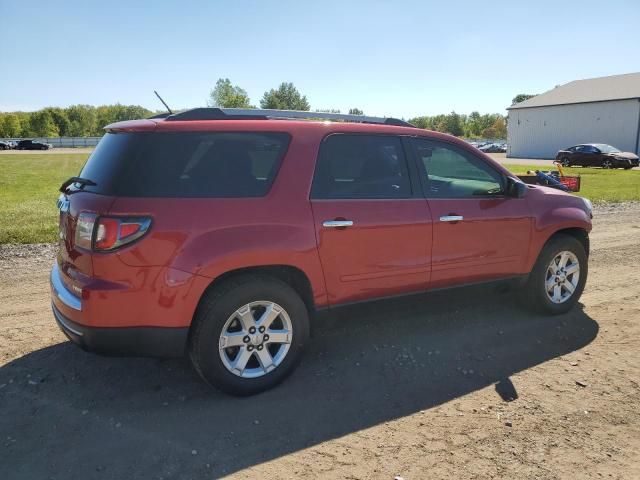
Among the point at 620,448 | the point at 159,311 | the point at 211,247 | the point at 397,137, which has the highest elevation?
the point at 397,137

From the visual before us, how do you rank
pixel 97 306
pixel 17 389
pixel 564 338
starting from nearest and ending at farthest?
pixel 97 306 < pixel 17 389 < pixel 564 338

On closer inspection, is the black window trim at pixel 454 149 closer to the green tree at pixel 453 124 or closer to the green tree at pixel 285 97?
the green tree at pixel 285 97

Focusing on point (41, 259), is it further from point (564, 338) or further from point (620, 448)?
point (620, 448)

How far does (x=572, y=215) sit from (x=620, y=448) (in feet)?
8.33

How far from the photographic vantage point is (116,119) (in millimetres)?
102500

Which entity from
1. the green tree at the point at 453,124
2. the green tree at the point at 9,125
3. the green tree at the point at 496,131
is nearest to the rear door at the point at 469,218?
the green tree at the point at 453,124

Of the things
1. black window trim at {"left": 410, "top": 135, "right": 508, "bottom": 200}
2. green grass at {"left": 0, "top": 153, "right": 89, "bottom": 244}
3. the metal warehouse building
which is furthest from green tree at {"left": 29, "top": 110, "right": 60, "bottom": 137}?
black window trim at {"left": 410, "top": 135, "right": 508, "bottom": 200}

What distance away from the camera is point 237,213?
333 centimetres

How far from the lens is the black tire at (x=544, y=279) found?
4891mm

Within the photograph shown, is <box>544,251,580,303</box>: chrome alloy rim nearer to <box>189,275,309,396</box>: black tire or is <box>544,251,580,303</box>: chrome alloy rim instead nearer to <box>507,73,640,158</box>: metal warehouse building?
<box>189,275,309,396</box>: black tire

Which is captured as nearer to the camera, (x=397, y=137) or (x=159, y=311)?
(x=159, y=311)

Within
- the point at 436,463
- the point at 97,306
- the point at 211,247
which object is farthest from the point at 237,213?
the point at 436,463

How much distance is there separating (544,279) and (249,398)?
118 inches

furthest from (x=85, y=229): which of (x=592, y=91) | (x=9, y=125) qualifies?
(x=9, y=125)
